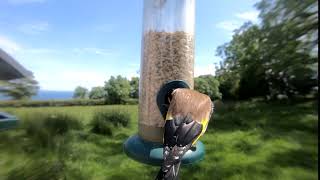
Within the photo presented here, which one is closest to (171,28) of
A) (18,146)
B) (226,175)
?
(18,146)

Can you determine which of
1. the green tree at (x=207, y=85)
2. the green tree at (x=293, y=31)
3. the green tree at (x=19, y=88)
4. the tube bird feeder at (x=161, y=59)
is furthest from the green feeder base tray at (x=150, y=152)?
the green tree at (x=293, y=31)

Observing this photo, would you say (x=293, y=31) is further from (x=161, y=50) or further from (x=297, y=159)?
(x=161, y=50)

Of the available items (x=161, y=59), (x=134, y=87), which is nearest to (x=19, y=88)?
(x=161, y=59)

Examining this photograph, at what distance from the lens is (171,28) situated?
1.73 meters

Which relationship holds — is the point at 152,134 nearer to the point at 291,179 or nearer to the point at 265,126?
the point at 291,179

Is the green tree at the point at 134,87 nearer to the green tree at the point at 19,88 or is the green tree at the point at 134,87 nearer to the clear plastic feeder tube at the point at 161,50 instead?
the green tree at the point at 19,88

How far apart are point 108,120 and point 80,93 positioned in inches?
132

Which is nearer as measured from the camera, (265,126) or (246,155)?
(246,155)

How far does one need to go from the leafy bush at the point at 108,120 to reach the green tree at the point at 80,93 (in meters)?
2.91

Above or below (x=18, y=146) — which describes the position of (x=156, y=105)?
above

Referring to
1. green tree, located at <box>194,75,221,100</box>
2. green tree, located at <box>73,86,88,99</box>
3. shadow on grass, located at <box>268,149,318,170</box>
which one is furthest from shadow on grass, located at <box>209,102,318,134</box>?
green tree, located at <box>73,86,88,99</box>

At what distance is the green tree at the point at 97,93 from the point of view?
10400 millimetres

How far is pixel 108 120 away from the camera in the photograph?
759 centimetres

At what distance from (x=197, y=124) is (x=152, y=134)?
0.23 meters
